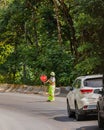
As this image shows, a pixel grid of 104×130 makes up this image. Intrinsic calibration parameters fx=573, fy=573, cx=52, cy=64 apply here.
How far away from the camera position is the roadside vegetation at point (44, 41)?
37125mm

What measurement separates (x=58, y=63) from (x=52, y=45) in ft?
8.80

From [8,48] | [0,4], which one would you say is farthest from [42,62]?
[0,4]

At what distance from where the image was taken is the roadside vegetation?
3712cm

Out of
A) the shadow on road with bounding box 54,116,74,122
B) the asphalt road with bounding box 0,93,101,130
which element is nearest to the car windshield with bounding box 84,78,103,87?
the asphalt road with bounding box 0,93,101,130

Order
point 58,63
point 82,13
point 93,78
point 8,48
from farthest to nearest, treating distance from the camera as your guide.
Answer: point 8,48 → point 58,63 → point 82,13 → point 93,78

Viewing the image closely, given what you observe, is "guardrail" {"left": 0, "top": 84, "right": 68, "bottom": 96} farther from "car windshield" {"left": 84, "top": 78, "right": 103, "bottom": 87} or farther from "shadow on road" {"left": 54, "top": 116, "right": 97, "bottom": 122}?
"car windshield" {"left": 84, "top": 78, "right": 103, "bottom": 87}

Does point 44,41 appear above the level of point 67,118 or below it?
above

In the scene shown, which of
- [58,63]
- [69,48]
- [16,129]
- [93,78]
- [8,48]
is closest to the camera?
[16,129]

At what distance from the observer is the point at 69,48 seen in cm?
Result: 4659

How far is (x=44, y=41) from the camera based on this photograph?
48062 mm

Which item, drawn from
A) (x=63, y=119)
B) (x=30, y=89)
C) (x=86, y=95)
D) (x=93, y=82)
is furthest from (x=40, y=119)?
(x=30, y=89)

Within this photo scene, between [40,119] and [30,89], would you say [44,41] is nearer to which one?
[30,89]

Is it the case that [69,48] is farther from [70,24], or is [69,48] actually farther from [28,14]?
[28,14]

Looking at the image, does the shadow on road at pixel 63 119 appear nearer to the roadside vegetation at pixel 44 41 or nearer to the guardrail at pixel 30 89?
the roadside vegetation at pixel 44 41
